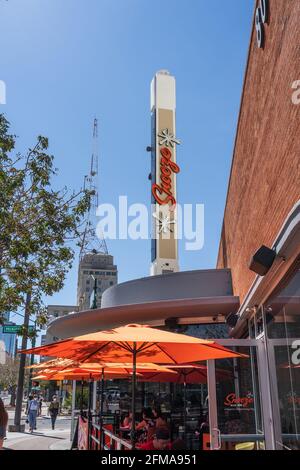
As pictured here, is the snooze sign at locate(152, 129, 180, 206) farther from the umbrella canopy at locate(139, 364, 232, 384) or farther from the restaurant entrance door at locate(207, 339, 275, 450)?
the restaurant entrance door at locate(207, 339, 275, 450)

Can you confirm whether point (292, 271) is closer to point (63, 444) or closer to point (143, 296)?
point (143, 296)

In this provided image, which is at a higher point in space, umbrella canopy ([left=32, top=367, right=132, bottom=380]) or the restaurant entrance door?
umbrella canopy ([left=32, top=367, right=132, bottom=380])

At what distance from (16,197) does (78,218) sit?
1425 mm

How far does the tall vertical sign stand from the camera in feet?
71.9

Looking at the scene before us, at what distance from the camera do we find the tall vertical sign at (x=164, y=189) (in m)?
21.9

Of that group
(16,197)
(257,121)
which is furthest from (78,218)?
(257,121)

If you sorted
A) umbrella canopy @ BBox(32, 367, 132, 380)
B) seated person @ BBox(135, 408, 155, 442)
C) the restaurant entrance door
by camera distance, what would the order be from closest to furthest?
the restaurant entrance door → seated person @ BBox(135, 408, 155, 442) → umbrella canopy @ BBox(32, 367, 132, 380)

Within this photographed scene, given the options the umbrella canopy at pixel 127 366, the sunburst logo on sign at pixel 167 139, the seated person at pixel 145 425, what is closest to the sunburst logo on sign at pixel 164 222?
the sunburst logo on sign at pixel 167 139

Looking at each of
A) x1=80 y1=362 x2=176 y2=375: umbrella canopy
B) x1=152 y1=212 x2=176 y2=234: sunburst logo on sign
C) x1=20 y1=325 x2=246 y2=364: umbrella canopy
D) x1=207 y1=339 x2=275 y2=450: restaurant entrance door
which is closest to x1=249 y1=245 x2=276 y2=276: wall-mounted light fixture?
x1=20 y1=325 x2=246 y2=364: umbrella canopy

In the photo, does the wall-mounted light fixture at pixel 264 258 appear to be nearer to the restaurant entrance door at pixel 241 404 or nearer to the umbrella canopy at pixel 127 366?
the restaurant entrance door at pixel 241 404

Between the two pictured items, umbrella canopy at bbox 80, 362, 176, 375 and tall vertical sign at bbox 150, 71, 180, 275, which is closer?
umbrella canopy at bbox 80, 362, 176, 375

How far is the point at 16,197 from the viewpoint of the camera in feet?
33.0

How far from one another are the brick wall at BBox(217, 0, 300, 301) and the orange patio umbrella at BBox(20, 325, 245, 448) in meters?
2.02

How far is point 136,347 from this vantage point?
261 inches
